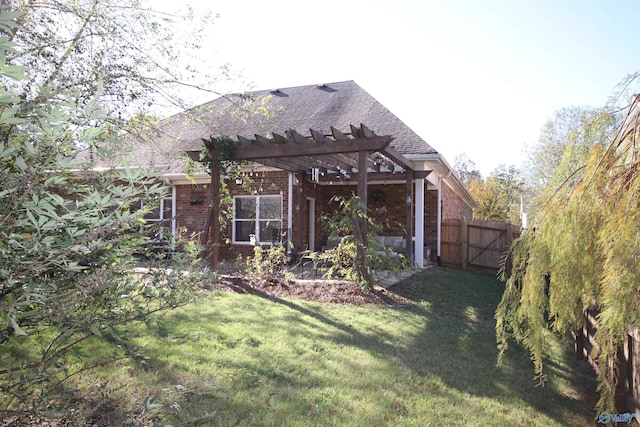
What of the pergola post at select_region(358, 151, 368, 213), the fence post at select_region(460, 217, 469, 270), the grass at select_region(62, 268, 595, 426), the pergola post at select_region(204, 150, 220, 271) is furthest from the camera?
the fence post at select_region(460, 217, 469, 270)

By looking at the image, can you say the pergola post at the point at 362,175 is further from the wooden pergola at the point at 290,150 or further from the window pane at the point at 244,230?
the window pane at the point at 244,230

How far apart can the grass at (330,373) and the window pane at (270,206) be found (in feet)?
21.9

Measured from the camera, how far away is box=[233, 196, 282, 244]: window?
515 inches

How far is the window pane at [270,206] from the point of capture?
13.1 metres

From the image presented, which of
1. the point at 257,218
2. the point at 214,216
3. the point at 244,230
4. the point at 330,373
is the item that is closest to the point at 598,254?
the point at 330,373

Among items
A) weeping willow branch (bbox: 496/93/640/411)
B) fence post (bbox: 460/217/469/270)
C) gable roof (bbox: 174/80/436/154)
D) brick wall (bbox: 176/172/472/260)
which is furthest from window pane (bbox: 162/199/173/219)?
weeping willow branch (bbox: 496/93/640/411)

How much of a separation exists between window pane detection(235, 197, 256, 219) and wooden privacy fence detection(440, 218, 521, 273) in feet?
19.9

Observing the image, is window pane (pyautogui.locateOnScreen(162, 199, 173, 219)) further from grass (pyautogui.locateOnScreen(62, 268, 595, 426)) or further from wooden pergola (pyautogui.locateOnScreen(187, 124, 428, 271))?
grass (pyautogui.locateOnScreen(62, 268, 595, 426))

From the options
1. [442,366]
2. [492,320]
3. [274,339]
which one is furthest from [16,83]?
[492,320]

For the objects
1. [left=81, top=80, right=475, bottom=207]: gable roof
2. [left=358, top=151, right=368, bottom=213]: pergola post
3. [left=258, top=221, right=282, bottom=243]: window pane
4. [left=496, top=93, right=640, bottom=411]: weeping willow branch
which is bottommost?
[left=258, top=221, right=282, bottom=243]: window pane

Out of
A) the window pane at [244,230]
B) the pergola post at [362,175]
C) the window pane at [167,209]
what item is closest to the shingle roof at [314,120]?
the window pane at [167,209]

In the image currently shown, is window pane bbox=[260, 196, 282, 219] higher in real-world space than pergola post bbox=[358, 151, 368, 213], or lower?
lower

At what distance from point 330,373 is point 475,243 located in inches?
386

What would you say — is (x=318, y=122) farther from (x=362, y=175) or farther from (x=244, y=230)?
(x=362, y=175)
